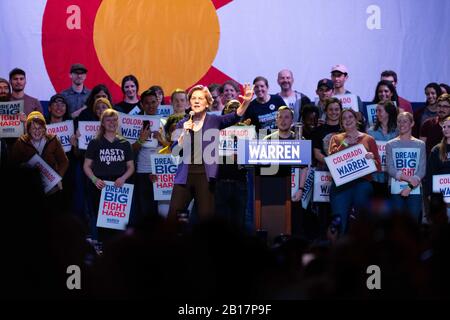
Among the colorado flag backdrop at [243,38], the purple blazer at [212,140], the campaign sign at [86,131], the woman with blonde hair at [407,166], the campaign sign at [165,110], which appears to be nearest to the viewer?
the purple blazer at [212,140]

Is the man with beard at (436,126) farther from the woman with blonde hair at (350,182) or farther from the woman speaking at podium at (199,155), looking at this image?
the woman speaking at podium at (199,155)

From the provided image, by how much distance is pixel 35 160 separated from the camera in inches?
403

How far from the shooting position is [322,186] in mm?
10391

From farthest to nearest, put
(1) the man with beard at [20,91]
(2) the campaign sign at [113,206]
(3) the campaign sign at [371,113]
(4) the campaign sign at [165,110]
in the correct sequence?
(1) the man with beard at [20,91], (4) the campaign sign at [165,110], (3) the campaign sign at [371,113], (2) the campaign sign at [113,206]

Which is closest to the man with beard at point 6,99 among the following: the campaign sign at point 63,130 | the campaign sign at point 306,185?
the campaign sign at point 63,130

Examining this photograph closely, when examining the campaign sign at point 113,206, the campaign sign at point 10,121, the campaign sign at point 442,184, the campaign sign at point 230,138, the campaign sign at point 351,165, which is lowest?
the campaign sign at point 113,206

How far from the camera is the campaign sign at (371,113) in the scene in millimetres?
10836

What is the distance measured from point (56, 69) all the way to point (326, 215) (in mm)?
4044

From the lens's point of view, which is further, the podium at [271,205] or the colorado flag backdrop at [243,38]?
the colorado flag backdrop at [243,38]

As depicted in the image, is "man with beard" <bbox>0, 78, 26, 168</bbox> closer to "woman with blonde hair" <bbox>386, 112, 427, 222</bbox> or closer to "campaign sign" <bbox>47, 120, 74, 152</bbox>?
"campaign sign" <bbox>47, 120, 74, 152</bbox>

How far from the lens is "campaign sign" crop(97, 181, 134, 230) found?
33.9ft

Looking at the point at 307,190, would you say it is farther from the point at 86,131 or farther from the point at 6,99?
the point at 6,99

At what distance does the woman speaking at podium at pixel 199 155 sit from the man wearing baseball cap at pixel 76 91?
102 inches
